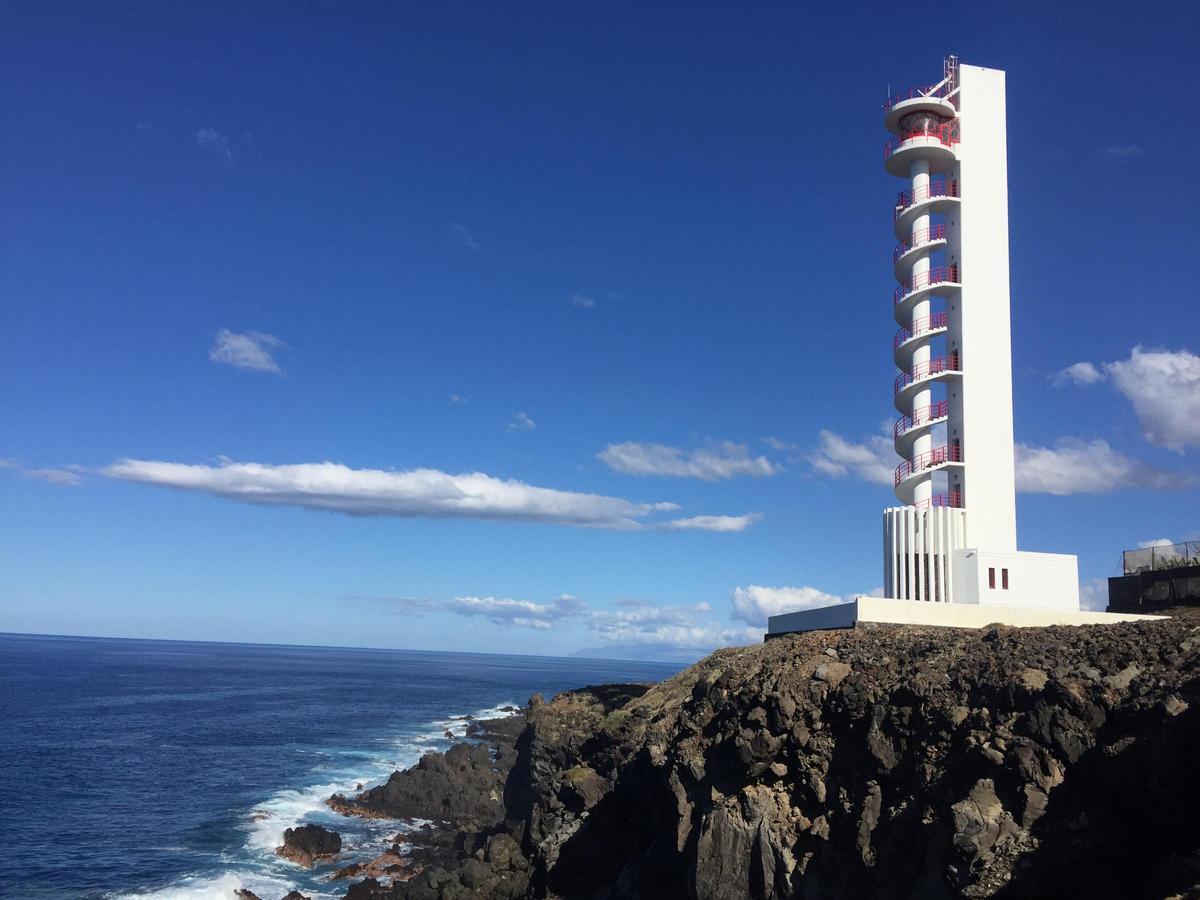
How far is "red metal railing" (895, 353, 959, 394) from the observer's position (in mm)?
39562

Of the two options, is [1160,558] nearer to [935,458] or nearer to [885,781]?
[935,458]

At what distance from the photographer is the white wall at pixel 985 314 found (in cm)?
3812

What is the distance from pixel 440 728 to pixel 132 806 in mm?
42368

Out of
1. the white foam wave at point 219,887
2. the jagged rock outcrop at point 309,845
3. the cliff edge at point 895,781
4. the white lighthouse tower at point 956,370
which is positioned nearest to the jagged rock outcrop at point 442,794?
the jagged rock outcrop at point 309,845

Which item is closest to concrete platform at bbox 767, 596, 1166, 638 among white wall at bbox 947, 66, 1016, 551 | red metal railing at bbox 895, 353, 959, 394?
white wall at bbox 947, 66, 1016, 551

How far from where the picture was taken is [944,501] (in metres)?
38.9

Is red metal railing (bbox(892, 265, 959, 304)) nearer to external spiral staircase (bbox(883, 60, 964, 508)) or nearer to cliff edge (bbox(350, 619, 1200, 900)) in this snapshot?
external spiral staircase (bbox(883, 60, 964, 508))

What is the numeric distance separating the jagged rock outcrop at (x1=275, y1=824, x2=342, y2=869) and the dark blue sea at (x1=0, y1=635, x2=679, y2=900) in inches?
27.6

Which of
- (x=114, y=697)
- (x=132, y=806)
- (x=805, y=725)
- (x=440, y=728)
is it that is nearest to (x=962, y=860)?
(x=805, y=725)

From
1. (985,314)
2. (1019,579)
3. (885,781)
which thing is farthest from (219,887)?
(985,314)

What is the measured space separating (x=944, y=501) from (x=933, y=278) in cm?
989

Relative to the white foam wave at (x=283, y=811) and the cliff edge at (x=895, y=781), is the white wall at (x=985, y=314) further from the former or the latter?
the white foam wave at (x=283, y=811)

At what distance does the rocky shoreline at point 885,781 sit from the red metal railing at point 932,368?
1408 centimetres

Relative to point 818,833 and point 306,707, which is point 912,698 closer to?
point 818,833
